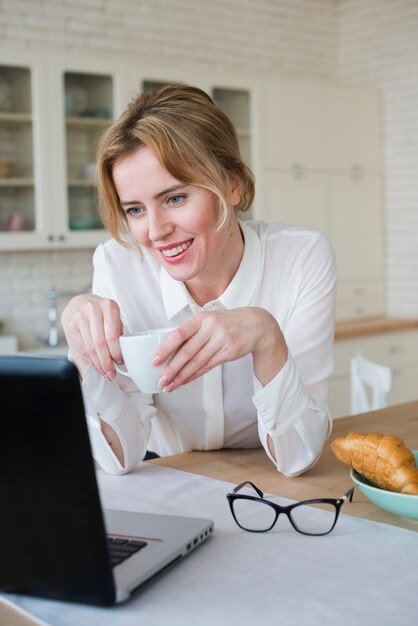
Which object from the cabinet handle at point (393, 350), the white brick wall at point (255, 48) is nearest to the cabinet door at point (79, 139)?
the white brick wall at point (255, 48)

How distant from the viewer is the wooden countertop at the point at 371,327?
183 inches

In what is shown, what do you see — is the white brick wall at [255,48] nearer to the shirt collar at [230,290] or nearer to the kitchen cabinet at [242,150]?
the kitchen cabinet at [242,150]

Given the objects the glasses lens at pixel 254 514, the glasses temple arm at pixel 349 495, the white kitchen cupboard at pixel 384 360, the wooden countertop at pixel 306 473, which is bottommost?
the white kitchen cupboard at pixel 384 360

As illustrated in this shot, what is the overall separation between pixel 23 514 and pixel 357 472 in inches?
24.6

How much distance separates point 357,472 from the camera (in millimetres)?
1301

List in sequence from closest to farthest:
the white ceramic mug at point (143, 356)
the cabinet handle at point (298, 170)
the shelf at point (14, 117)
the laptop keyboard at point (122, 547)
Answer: the laptop keyboard at point (122, 547)
the white ceramic mug at point (143, 356)
the shelf at point (14, 117)
the cabinet handle at point (298, 170)

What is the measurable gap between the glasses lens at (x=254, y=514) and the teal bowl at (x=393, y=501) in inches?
5.7

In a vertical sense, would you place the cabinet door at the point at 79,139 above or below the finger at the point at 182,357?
above

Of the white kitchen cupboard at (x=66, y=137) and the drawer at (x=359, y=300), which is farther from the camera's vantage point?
the drawer at (x=359, y=300)

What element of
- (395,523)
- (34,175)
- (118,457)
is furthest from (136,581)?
(34,175)

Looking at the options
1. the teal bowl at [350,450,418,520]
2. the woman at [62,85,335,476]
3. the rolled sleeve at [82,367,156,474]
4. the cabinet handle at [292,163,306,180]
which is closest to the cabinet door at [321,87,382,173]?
the cabinet handle at [292,163,306,180]

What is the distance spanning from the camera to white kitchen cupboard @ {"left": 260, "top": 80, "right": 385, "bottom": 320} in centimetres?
479

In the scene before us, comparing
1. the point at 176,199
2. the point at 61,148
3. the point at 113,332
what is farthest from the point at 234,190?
the point at 61,148

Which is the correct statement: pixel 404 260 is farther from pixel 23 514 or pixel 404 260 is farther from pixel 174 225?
pixel 23 514
